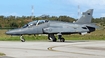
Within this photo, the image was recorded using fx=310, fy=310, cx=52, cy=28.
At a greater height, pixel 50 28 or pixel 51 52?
pixel 50 28

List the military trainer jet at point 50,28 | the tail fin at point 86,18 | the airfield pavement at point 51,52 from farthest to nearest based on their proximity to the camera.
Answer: the tail fin at point 86,18 → the military trainer jet at point 50,28 → the airfield pavement at point 51,52

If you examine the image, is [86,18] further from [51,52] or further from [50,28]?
[51,52]

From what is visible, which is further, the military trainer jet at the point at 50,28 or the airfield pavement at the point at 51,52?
the military trainer jet at the point at 50,28

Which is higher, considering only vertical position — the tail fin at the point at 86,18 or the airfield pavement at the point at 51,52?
the tail fin at the point at 86,18

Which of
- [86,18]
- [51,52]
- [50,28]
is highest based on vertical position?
[86,18]

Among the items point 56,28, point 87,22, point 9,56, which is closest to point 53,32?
point 56,28

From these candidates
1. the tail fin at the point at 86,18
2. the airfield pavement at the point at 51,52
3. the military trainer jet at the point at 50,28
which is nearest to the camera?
the airfield pavement at the point at 51,52

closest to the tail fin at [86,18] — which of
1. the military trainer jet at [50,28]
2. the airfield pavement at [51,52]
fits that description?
the military trainer jet at [50,28]

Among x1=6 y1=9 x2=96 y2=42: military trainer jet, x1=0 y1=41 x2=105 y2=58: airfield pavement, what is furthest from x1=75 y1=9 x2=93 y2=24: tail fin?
x1=0 y1=41 x2=105 y2=58: airfield pavement

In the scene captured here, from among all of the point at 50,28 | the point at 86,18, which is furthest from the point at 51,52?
the point at 86,18

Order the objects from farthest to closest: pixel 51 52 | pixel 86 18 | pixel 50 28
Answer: pixel 86 18 → pixel 50 28 → pixel 51 52

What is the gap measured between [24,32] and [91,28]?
7.96m

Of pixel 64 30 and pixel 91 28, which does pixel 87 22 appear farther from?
pixel 64 30

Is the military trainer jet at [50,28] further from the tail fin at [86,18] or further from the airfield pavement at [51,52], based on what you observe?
the airfield pavement at [51,52]
